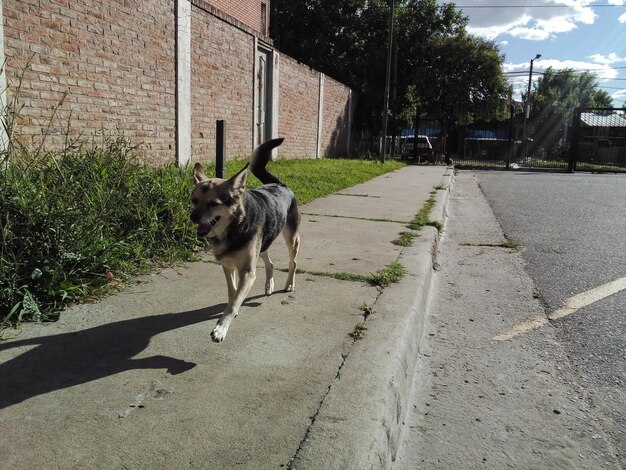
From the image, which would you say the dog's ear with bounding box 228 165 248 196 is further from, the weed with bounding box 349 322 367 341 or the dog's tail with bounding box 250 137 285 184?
the weed with bounding box 349 322 367 341

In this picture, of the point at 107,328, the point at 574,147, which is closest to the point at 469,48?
the point at 574,147

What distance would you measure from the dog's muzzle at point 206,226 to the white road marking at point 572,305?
199cm

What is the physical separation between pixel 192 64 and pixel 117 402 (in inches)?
316

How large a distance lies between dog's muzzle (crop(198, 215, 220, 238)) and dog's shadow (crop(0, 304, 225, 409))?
0.58 m

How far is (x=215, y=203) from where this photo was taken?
9.01 feet

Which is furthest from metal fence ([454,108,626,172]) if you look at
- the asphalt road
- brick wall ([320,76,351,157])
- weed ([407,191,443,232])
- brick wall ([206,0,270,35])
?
weed ([407,191,443,232])

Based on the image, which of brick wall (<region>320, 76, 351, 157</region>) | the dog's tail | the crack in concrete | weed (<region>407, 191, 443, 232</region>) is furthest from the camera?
brick wall (<region>320, 76, 351, 157</region>)

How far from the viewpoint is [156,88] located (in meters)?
7.72

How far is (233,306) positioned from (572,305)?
8.95ft

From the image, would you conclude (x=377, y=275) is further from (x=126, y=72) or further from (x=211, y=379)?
(x=126, y=72)

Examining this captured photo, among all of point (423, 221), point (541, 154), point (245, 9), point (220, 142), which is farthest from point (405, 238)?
point (541, 154)

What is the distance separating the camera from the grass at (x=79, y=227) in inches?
119

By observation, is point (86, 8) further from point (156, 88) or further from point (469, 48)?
point (469, 48)

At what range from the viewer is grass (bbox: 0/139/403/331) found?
3012mm
